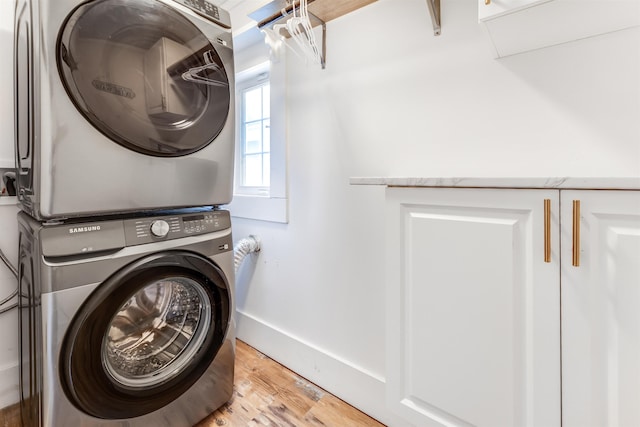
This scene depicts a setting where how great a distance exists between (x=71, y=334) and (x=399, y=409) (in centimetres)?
105

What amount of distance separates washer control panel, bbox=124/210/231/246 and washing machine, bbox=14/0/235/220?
0.05m

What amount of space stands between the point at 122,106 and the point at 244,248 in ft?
3.28

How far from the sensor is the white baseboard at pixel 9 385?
1371 mm

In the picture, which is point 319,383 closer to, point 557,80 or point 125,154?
point 125,154

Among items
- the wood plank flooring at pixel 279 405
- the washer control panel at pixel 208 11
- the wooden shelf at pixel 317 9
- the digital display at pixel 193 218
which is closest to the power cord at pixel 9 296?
the digital display at pixel 193 218

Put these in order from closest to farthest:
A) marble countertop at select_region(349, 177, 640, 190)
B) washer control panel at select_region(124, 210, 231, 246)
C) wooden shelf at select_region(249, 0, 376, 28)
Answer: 1. marble countertop at select_region(349, 177, 640, 190)
2. washer control panel at select_region(124, 210, 231, 246)
3. wooden shelf at select_region(249, 0, 376, 28)

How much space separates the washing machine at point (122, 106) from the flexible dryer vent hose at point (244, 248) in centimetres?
51

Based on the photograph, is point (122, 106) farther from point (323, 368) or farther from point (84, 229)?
point (323, 368)

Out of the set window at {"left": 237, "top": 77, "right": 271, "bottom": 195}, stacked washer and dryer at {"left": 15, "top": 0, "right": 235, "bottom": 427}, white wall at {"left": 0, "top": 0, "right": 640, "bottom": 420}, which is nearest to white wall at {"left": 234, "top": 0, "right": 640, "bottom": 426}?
white wall at {"left": 0, "top": 0, "right": 640, "bottom": 420}

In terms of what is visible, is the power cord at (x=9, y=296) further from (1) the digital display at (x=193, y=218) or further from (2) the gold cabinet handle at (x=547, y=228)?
(2) the gold cabinet handle at (x=547, y=228)

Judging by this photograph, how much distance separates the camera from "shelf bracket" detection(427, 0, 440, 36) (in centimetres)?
105

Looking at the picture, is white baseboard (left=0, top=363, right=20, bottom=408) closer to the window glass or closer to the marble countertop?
the window glass

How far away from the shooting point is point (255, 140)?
6.73 feet

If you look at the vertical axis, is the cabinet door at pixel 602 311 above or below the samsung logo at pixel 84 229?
below
